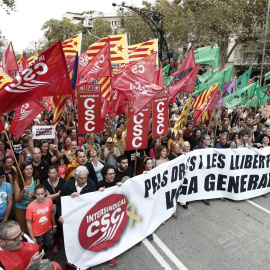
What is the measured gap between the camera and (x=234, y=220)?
16.3 feet

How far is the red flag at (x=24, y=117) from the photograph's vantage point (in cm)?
521

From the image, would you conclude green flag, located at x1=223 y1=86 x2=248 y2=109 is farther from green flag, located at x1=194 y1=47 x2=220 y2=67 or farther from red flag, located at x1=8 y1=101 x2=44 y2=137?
red flag, located at x1=8 y1=101 x2=44 y2=137

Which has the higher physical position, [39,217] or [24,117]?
[24,117]

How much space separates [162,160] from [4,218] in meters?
3.02

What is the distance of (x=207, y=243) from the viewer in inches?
168

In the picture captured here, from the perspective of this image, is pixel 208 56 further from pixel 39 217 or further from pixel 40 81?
pixel 39 217

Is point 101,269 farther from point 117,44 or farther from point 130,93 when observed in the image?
point 117,44

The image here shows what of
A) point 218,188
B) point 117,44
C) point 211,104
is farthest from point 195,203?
point 117,44

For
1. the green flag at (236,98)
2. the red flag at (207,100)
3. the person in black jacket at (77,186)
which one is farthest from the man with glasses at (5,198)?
the green flag at (236,98)

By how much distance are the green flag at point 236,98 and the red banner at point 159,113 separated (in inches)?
161

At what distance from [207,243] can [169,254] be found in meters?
0.72

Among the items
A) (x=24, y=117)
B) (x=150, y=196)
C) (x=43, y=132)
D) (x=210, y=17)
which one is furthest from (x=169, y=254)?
(x=210, y=17)

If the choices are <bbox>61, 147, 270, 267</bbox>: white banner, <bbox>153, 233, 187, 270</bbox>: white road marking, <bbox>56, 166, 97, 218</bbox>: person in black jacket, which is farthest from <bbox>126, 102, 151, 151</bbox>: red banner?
<bbox>153, 233, 187, 270</bbox>: white road marking

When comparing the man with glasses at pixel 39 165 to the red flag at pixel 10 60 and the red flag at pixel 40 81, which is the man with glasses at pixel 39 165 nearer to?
the red flag at pixel 40 81
